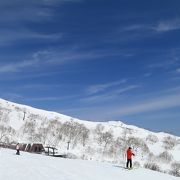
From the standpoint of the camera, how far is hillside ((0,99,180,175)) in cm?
10806

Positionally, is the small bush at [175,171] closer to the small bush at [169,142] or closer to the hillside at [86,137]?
the hillside at [86,137]

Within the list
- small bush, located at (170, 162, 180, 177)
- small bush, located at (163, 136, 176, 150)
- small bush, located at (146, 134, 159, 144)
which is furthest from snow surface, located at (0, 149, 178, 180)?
small bush, located at (146, 134, 159, 144)

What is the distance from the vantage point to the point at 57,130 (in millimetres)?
127812

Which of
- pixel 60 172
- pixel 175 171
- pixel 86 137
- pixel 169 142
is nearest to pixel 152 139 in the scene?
pixel 169 142

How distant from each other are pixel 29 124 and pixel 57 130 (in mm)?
8666

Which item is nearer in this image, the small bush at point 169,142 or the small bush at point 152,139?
the small bush at point 169,142

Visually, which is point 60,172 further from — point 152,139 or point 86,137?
point 152,139

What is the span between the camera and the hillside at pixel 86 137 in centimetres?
10806

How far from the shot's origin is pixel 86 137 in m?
126

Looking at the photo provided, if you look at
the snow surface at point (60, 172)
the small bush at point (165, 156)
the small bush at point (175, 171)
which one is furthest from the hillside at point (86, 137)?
the snow surface at point (60, 172)

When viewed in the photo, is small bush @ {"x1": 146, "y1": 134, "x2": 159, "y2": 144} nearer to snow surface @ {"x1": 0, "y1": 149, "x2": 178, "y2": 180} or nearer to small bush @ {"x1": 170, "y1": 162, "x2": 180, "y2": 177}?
small bush @ {"x1": 170, "y1": 162, "x2": 180, "y2": 177}

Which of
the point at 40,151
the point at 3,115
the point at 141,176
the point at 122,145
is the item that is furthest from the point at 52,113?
the point at 141,176

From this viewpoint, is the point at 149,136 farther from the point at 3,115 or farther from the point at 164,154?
the point at 3,115

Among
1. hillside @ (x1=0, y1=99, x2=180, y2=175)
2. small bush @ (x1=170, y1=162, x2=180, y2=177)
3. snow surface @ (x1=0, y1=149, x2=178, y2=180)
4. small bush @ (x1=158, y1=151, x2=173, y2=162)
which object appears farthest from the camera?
small bush @ (x1=158, y1=151, x2=173, y2=162)
